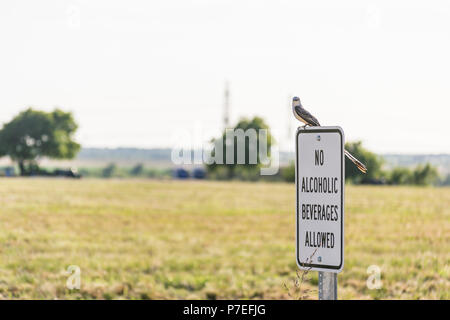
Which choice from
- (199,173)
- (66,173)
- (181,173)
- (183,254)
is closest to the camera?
(183,254)

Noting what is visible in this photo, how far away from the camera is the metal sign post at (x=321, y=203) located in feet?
13.3

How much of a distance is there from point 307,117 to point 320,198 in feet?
2.48

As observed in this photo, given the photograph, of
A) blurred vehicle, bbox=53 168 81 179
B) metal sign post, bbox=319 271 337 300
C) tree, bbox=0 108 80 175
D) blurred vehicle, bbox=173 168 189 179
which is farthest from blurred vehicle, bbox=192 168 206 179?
metal sign post, bbox=319 271 337 300

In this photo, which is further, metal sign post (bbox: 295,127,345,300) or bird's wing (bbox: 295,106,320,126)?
bird's wing (bbox: 295,106,320,126)

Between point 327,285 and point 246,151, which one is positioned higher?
point 246,151

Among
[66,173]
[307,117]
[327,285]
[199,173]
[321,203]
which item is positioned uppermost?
[307,117]

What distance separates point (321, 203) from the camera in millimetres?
4094

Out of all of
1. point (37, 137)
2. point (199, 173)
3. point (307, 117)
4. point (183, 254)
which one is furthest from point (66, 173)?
point (307, 117)

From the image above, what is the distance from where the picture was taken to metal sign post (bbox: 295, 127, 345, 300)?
404cm

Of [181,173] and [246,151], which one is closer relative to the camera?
[246,151]

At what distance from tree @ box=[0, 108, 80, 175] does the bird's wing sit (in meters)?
66.4

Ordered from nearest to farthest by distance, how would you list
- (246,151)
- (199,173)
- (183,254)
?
1. (183,254)
2. (246,151)
3. (199,173)

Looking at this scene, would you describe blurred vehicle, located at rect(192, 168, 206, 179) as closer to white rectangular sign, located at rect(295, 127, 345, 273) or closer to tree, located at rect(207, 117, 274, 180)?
tree, located at rect(207, 117, 274, 180)

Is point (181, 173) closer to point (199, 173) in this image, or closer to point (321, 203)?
point (199, 173)
